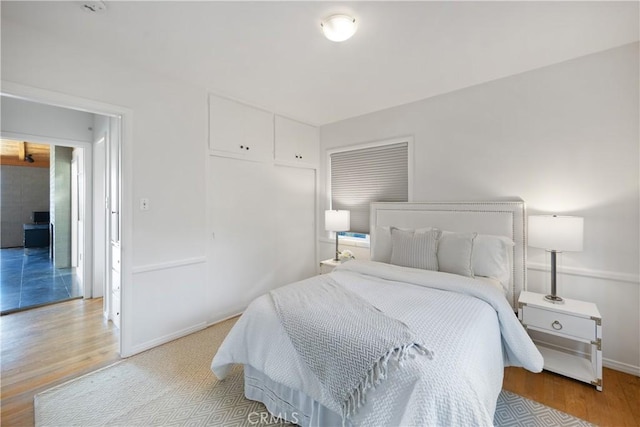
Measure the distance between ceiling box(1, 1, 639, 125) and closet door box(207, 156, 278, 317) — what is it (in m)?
1.02

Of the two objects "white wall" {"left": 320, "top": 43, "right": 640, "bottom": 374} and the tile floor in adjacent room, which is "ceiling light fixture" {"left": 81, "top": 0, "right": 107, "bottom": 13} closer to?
"white wall" {"left": 320, "top": 43, "right": 640, "bottom": 374}

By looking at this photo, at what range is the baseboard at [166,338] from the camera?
2.46 meters

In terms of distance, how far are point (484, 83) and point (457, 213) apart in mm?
1369

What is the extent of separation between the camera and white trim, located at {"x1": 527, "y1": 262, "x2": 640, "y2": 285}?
2.13 metres

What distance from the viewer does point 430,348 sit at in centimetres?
122

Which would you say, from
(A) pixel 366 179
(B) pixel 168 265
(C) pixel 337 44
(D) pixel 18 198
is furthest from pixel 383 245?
(D) pixel 18 198

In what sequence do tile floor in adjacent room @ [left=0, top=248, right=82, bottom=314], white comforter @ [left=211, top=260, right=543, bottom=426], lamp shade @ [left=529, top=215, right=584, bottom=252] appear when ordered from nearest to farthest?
1. white comforter @ [left=211, top=260, right=543, bottom=426]
2. lamp shade @ [left=529, top=215, right=584, bottom=252]
3. tile floor in adjacent room @ [left=0, top=248, right=82, bottom=314]

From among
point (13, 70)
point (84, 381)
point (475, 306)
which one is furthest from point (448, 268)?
Answer: point (13, 70)

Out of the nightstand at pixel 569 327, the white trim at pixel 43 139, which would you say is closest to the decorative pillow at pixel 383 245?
the nightstand at pixel 569 327

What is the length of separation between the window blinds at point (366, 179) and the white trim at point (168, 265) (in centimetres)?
211

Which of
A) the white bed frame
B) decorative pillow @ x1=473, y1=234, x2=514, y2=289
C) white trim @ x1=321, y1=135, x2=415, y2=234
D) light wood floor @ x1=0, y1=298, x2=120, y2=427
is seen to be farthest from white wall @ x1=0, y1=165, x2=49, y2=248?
decorative pillow @ x1=473, y1=234, x2=514, y2=289

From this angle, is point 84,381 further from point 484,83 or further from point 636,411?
point 484,83

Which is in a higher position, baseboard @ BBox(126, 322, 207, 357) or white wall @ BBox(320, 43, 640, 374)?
white wall @ BBox(320, 43, 640, 374)

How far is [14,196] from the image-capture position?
25.7 feet
